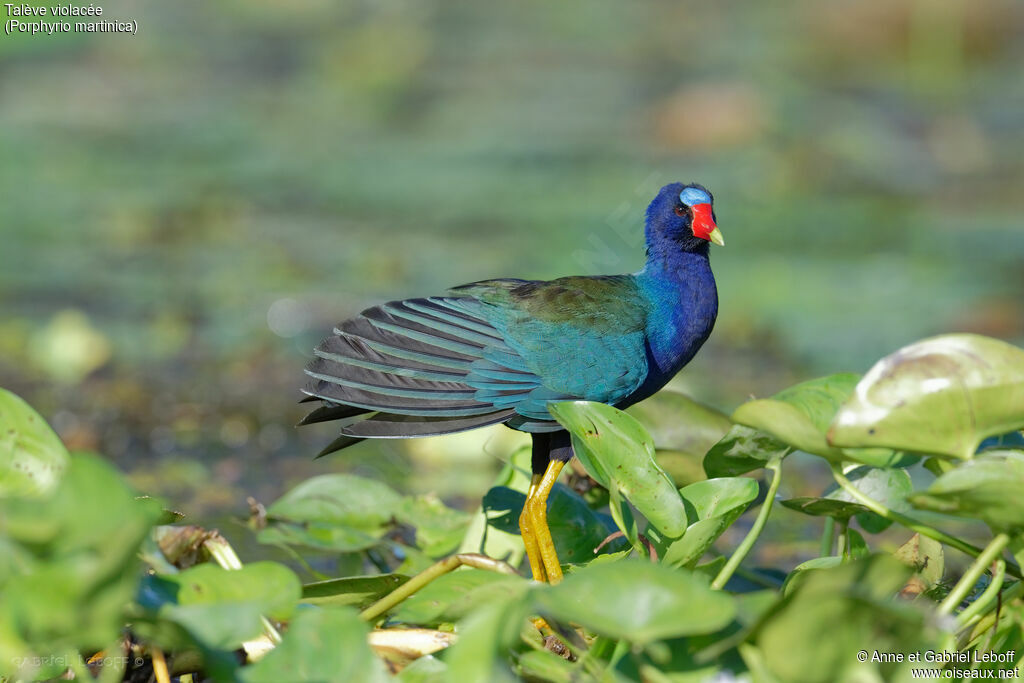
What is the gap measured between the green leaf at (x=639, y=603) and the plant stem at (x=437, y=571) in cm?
38

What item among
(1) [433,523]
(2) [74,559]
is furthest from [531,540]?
(2) [74,559]

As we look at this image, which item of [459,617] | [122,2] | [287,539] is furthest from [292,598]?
[122,2]

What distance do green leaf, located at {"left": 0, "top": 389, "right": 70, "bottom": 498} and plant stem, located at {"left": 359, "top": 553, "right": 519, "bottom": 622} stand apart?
19.0 inches

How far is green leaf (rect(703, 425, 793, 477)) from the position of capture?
193cm

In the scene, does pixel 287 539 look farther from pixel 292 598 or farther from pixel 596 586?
pixel 596 586

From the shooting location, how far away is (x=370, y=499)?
253 centimetres

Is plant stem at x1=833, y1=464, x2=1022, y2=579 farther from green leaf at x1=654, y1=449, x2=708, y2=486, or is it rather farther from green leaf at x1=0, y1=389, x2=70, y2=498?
green leaf at x1=0, y1=389, x2=70, y2=498

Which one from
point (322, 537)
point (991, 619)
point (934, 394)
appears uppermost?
point (934, 394)

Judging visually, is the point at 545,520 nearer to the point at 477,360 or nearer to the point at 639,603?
the point at 477,360

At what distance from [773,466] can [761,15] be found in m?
8.02

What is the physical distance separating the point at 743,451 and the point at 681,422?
624 mm

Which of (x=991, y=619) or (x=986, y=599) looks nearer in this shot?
(x=986, y=599)

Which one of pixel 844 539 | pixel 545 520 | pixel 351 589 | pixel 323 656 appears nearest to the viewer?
pixel 323 656

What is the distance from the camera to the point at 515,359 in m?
2.37
